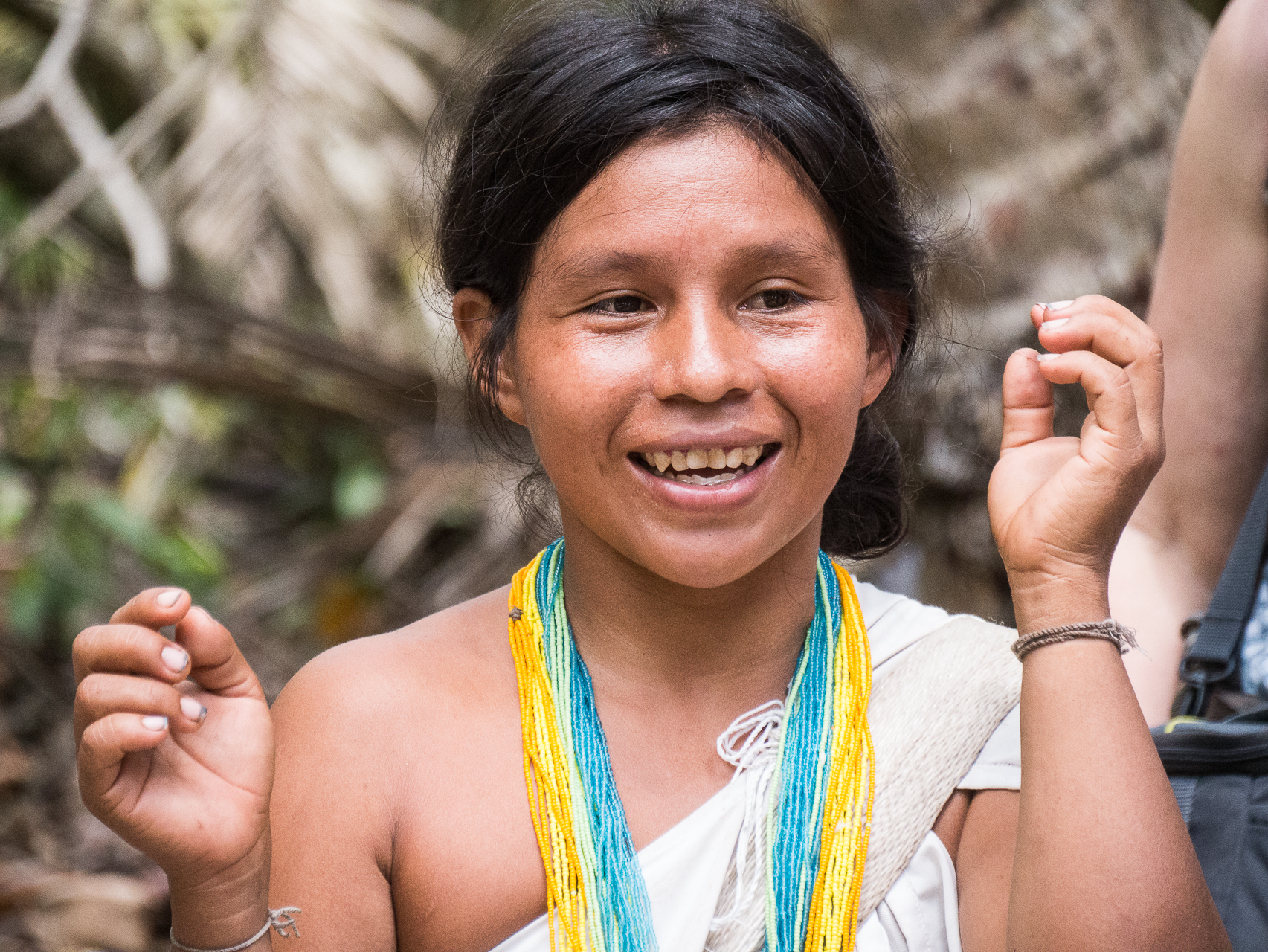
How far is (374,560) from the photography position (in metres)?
4.02

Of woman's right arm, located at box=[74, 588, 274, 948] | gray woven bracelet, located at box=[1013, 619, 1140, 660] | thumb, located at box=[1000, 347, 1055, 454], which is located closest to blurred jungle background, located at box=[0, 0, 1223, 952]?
thumb, located at box=[1000, 347, 1055, 454]

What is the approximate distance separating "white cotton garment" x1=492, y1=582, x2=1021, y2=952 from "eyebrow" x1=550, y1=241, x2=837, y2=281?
75cm

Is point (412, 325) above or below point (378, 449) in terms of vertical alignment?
above

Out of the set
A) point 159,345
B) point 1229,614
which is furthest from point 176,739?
point 159,345

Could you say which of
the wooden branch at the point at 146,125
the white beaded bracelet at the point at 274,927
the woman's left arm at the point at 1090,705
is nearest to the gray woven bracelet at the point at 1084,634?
the woman's left arm at the point at 1090,705

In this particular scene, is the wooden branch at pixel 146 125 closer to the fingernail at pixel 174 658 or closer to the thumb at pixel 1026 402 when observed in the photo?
the fingernail at pixel 174 658

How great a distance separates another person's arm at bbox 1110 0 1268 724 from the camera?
79.7 inches

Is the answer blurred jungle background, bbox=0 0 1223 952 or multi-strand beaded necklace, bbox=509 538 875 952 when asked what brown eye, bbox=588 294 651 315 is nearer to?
multi-strand beaded necklace, bbox=509 538 875 952

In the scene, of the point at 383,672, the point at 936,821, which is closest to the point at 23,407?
the point at 383,672

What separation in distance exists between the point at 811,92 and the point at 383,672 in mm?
1063

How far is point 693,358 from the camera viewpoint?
5.27ft

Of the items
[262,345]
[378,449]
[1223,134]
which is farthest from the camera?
[378,449]

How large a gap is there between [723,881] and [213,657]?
80 cm

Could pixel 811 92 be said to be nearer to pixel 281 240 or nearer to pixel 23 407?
pixel 281 240
